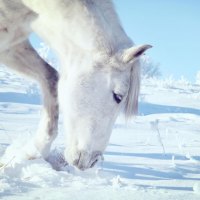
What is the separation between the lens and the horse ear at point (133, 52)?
299cm

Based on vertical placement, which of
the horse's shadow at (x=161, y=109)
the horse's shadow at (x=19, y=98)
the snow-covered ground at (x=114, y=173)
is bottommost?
the snow-covered ground at (x=114, y=173)

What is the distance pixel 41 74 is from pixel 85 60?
0.97 m

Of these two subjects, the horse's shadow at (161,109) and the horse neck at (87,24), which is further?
the horse's shadow at (161,109)

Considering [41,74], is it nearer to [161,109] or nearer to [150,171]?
[150,171]

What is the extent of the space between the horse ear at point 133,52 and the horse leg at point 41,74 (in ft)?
3.74

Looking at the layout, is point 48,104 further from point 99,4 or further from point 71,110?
point 99,4

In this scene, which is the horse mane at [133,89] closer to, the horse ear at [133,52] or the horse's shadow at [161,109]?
the horse ear at [133,52]

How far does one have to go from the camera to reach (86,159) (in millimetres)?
3209

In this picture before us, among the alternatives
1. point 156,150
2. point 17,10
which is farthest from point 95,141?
point 156,150

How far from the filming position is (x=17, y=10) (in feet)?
11.7

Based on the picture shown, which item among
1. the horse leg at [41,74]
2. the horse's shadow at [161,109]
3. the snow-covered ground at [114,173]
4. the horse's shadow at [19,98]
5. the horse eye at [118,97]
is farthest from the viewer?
the horse's shadow at [161,109]

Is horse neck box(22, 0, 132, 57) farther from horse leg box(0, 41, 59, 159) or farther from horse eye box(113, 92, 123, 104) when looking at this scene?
horse leg box(0, 41, 59, 159)

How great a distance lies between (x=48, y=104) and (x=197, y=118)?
760 centimetres

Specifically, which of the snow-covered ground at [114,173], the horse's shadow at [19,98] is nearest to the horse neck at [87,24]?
the snow-covered ground at [114,173]
